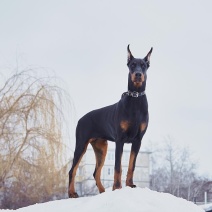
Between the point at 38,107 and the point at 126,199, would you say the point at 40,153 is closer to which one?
the point at 38,107

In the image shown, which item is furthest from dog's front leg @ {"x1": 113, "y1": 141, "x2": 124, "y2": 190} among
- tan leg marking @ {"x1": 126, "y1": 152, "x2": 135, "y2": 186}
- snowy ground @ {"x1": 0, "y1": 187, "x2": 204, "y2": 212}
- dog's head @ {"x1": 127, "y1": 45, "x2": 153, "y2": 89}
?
dog's head @ {"x1": 127, "y1": 45, "x2": 153, "y2": 89}

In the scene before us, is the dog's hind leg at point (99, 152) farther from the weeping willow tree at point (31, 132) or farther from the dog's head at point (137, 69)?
the weeping willow tree at point (31, 132)

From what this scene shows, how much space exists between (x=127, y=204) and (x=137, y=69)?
1.42m

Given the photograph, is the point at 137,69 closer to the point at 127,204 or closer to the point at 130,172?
the point at 130,172

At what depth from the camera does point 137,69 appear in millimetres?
4531

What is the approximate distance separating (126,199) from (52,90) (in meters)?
9.77

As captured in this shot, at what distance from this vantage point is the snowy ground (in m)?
3.61

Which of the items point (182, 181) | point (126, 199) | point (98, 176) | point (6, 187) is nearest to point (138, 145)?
point (98, 176)

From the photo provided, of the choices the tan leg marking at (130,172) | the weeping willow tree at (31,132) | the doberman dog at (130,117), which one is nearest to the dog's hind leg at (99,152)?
the doberman dog at (130,117)

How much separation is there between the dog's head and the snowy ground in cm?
103

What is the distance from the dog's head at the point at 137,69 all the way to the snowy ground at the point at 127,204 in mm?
1027

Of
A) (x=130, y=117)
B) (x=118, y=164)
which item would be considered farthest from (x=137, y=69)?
(x=118, y=164)

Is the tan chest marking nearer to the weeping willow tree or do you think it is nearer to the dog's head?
the dog's head

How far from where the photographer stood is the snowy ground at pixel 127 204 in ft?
11.8
